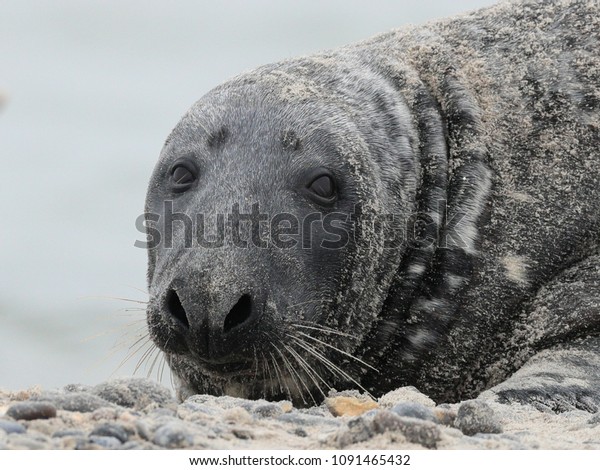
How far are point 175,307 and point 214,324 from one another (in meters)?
0.32

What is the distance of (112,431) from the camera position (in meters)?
5.55

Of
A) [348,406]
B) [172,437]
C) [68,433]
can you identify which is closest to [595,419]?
[348,406]

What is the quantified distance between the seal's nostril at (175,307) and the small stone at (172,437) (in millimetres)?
2201

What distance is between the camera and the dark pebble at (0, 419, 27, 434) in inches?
219

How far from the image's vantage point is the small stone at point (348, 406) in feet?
23.5

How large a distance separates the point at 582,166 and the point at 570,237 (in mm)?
502

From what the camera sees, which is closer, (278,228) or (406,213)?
(278,228)

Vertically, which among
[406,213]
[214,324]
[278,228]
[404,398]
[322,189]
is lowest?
[404,398]

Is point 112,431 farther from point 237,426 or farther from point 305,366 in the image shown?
point 305,366

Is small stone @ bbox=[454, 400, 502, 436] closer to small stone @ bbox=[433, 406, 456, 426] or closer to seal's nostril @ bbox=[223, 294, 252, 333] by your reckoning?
small stone @ bbox=[433, 406, 456, 426]

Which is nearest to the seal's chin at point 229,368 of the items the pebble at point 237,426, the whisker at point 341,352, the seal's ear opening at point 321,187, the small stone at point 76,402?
the whisker at point 341,352

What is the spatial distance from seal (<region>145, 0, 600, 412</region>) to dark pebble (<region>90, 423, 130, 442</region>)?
7.46 ft
